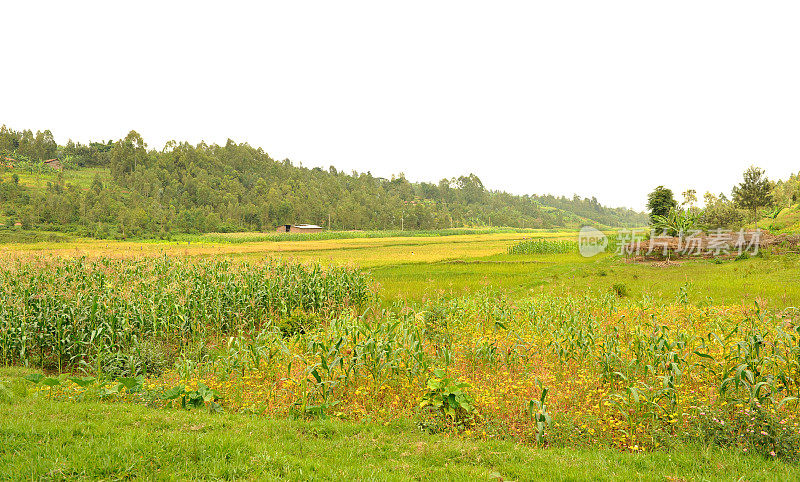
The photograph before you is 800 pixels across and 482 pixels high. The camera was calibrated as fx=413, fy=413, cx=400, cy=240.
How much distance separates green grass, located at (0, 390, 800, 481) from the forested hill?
7338 centimetres

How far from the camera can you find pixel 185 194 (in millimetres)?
105688

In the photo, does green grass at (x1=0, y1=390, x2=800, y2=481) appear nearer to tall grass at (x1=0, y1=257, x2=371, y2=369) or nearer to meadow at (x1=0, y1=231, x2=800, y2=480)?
meadow at (x1=0, y1=231, x2=800, y2=480)

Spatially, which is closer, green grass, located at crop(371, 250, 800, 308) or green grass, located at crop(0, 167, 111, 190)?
green grass, located at crop(371, 250, 800, 308)

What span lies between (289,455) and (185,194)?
11537 centimetres

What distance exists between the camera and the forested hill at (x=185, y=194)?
75500mm

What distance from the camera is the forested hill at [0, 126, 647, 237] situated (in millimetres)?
75500

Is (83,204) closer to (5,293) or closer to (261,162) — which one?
(261,162)

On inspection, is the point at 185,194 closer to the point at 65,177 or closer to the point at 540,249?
the point at 65,177

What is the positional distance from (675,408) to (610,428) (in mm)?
924

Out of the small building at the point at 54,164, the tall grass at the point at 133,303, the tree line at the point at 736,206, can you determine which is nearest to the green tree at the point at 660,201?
the tree line at the point at 736,206

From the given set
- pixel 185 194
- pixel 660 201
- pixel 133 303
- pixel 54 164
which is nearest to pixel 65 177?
pixel 54 164

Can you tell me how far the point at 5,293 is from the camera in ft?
34.2

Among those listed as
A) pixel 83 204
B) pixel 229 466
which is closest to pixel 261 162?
pixel 83 204

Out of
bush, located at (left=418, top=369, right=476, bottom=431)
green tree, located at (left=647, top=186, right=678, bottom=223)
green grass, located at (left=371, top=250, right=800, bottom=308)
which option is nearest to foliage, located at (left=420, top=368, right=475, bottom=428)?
bush, located at (left=418, top=369, right=476, bottom=431)
